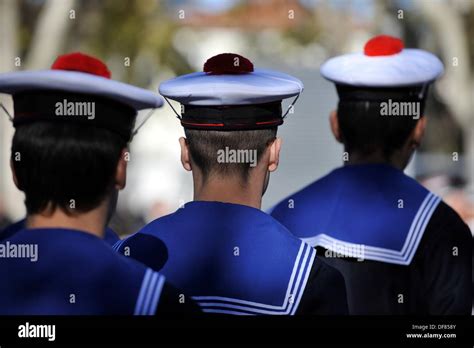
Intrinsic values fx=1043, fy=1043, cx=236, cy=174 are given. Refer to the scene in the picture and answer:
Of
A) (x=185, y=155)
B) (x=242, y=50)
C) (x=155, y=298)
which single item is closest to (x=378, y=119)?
(x=185, y=155)

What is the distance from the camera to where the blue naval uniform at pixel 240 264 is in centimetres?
316

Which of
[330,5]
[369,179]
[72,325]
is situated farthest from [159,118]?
[72,325]

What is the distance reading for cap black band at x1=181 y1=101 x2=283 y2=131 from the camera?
3344mm

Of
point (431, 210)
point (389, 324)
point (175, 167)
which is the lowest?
point (175, 167)

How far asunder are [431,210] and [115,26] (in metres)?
13.9

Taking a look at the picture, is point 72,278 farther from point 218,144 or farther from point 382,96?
point 382,96

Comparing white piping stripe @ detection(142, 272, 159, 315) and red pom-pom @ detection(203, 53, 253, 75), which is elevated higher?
red pom-pom @ detection(203, 53, 253, 75)

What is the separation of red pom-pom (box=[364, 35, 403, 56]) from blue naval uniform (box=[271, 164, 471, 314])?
51 cm

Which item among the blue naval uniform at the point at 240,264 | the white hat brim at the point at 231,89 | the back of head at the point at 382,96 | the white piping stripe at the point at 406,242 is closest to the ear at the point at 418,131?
the back of head at the point at 382,96

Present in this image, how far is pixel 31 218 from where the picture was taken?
2779 mm

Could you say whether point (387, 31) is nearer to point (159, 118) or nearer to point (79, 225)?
point (159, 118)

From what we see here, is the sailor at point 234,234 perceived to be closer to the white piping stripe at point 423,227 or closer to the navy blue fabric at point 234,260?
the navy blue fabric at point 234,260

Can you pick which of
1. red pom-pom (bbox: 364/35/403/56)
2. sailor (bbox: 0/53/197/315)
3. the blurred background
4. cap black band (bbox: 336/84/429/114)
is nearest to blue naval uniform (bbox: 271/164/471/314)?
cap black band (bbox: 336/84/429/114)

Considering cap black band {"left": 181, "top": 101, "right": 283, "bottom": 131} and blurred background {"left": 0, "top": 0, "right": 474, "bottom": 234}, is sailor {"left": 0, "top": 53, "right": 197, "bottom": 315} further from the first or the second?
blurred background {"left": 0, "top": 0, "right": 474, "bottom": 234}
